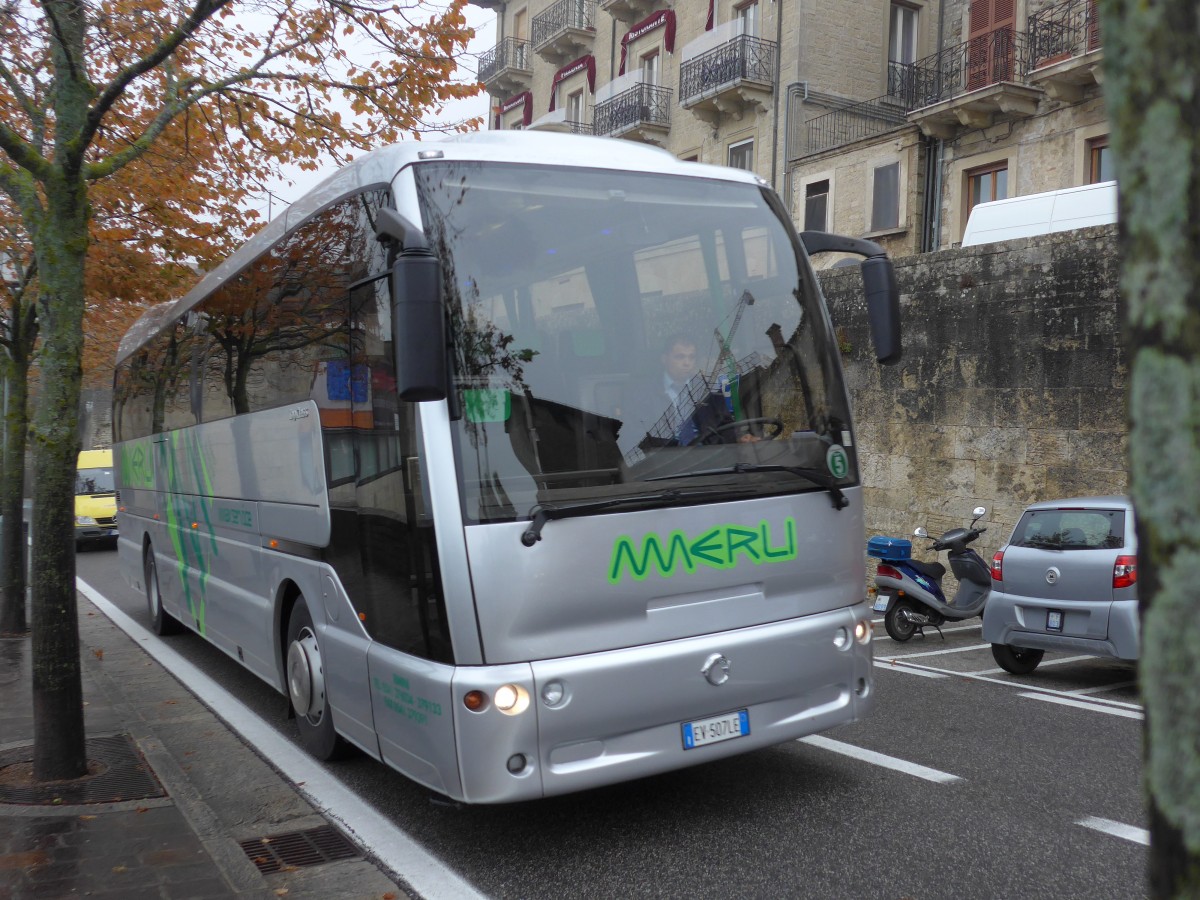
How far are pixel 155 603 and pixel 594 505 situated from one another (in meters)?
8.14

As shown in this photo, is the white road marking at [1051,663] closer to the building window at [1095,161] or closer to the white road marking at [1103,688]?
the white road marking at [1103,688]

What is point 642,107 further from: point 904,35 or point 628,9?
point 904,35

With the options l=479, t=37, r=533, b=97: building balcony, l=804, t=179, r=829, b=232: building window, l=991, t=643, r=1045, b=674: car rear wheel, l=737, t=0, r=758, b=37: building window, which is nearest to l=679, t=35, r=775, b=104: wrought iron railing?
l=737, t=0, r=758, b=37: building window

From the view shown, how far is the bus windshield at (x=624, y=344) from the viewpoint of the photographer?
183 inches

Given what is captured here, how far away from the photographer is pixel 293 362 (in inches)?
250

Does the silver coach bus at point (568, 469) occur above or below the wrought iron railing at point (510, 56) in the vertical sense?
below

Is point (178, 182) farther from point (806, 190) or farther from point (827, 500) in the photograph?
point (806, 190)

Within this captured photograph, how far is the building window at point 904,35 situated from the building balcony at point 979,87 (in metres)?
3.12

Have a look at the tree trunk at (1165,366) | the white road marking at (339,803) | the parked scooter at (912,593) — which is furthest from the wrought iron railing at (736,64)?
the tree trunk at (1165,366)

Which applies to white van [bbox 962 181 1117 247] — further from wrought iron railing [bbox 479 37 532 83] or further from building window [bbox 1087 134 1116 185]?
wrought iron railing [bbox 479 37 532 83]

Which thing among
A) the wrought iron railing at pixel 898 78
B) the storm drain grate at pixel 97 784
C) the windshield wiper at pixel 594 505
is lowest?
the storm drain grate at pixel 97 784

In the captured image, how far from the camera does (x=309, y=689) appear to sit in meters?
6.25

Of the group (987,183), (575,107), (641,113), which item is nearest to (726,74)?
(641,113)

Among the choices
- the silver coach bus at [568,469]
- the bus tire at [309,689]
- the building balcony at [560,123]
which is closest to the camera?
the silver coach bus at [568,469]
